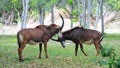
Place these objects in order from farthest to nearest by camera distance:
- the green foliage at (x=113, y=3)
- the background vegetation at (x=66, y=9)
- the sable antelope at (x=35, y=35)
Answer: the green foliage at (x=113, y=3), the background vegetation at (x=66, y=9), the sable antelope at (x=35, y=35)

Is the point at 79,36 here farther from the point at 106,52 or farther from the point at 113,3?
the point at 113,3

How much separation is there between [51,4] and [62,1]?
5498mm

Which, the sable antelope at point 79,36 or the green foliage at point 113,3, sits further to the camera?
the green foliage at point 113,3

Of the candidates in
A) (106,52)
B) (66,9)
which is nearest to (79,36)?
(106,52)

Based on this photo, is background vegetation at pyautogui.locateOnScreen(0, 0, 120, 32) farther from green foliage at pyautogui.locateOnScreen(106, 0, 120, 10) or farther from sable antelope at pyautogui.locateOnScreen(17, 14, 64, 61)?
sable antelope at pyautogui.locateOnScreen(17, 14, 64, 61)

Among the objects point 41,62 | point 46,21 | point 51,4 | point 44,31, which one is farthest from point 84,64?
point 46,21

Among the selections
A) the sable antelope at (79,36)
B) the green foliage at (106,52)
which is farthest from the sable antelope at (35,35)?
the green foliage at (106,52)

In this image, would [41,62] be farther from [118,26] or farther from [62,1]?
[118,26]

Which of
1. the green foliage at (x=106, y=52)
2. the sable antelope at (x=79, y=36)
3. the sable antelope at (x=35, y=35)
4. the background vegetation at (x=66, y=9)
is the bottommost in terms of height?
the background vegetation at (x=66, y=9)

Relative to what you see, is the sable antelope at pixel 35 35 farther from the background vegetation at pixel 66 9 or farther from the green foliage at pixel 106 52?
the background vegetation at pixel 66 9

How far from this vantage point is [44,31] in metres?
14.8

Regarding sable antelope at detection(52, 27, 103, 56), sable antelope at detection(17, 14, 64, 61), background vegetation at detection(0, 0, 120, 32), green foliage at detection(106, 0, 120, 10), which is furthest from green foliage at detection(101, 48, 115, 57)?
green foliage at detection(106, 0, 120, 10)

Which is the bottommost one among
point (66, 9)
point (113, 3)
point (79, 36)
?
point (66, 9)

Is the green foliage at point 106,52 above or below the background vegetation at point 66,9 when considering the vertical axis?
above
